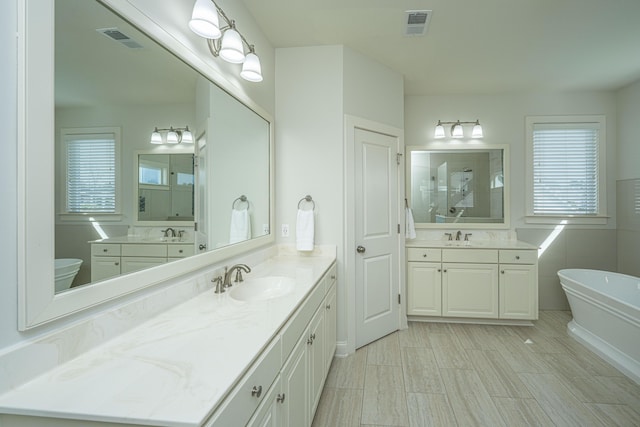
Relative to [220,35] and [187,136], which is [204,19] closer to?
[220,35]

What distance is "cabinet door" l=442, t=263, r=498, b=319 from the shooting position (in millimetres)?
3322

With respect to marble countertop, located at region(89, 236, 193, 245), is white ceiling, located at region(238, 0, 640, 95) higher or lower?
higher

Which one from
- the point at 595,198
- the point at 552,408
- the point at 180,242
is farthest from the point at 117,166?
the point at 595,198

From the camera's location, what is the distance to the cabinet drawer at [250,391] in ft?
2.47

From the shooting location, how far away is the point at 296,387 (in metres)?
1.40

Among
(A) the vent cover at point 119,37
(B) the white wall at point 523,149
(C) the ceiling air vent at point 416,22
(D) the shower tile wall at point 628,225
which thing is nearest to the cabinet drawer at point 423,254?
(B) the white wall at point 523,149

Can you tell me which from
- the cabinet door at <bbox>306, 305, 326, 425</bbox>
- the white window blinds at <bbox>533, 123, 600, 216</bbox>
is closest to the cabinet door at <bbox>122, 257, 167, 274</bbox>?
the cabinet door at <bbox>306, 305, 326, 425</bbox>

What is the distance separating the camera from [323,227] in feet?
8.93

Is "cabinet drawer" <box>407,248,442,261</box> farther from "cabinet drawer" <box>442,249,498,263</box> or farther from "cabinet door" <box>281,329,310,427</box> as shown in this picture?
"cabinet door" <box>281,329,310,427</box>

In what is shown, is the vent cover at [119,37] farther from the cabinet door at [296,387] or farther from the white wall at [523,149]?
the white wall at [523,149]

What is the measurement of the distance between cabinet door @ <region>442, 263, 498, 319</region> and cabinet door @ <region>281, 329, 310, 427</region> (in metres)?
2.34

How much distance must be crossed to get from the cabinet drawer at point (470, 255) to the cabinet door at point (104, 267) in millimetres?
3159

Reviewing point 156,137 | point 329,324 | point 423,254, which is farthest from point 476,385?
point 156,137

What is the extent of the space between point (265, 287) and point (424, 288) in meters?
2.21
